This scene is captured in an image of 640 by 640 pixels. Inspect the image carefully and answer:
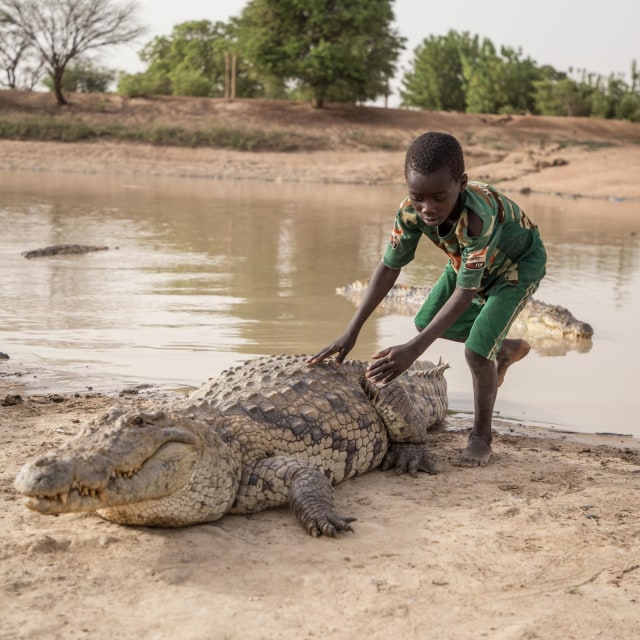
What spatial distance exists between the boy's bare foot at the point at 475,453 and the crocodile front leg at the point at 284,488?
889 mm

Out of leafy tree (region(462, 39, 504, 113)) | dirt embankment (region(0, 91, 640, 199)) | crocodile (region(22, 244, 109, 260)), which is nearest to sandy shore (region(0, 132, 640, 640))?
crocodile (region(22, 244, 109, 260))

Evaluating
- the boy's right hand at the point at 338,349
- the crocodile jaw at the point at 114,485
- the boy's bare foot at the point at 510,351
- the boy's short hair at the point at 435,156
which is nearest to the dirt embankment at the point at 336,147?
the boy's bare foot at the point at 510,351

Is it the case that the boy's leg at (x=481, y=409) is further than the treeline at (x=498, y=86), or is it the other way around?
the treeline at (x=498, y=86)

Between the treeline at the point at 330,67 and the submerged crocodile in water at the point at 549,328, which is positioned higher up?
the treeline at the point at 330,67

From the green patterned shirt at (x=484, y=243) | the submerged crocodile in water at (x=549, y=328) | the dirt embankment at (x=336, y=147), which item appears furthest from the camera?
the dirt embankment at (x=336, y=147)

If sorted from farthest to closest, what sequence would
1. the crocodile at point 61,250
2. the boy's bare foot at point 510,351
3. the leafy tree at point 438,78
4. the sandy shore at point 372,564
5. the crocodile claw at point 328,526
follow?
the leafy tree at point 438,78
the crocodile at point 61,250
the boy's bare foot at point 510,351
the crocodile claw at point 328,526
the sandy shore at point 372,564

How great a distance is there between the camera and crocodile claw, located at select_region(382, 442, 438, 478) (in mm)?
3928

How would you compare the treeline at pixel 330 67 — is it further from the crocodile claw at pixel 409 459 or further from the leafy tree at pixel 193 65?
the crocodile claw at pixel 409 459

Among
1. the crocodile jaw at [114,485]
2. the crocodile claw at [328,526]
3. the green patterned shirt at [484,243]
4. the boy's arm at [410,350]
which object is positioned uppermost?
the green patterned shirt at [484,243]

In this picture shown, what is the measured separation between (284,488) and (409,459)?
0.83 metres

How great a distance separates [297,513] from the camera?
3.22 metres

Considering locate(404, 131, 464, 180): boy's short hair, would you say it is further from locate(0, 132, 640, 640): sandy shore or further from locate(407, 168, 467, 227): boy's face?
locate(0, 132, 640, 640): sandy shore

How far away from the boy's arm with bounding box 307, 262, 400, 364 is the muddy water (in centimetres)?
155

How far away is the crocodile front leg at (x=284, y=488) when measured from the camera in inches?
127
